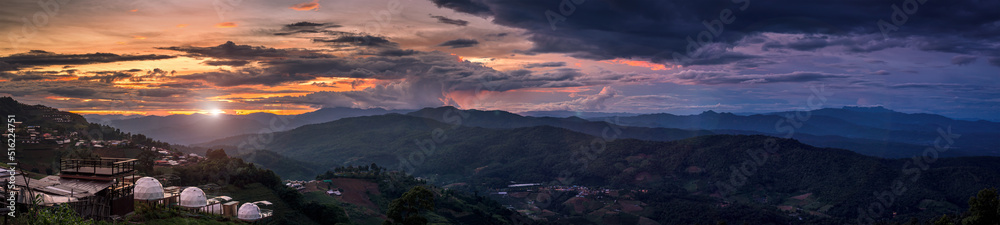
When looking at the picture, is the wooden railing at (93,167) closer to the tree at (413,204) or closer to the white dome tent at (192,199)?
the white dome tent at (192,199)

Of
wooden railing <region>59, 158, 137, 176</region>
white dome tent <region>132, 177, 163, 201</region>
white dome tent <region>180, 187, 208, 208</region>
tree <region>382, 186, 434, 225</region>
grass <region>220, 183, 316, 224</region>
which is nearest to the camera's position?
wooden railing <region>59, 158, 137, 176</region>

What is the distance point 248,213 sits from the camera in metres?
45.7

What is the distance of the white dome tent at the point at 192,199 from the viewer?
4044 centimetres

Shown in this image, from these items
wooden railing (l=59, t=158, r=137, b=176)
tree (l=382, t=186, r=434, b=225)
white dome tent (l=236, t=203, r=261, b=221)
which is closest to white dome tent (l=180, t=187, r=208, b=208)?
white dome tent (l=236, t=203, r=261, b=221)

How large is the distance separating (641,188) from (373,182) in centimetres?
10494

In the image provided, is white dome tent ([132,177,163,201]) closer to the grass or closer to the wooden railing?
the wooden railing

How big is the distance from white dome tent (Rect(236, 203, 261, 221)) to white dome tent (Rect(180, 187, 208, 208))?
4.00 meters

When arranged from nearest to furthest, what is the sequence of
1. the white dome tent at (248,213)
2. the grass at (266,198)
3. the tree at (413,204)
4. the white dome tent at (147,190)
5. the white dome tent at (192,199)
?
the white dome tent at (147,190)
the white dome tent at (192,199)
the tree at (413,204)
the white dome tent at (248,213)
the grass at (266,198)

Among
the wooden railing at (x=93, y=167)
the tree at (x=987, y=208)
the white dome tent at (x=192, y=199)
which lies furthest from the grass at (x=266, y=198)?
the tree at (x=987, y=208)

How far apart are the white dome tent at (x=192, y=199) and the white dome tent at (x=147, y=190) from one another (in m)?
6.18

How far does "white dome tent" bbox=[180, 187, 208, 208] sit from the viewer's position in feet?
133

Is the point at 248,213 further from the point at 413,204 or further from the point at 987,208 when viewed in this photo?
the point at 987,208

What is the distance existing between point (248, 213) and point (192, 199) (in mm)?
5692

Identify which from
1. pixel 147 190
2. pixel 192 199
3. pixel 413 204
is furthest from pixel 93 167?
pixel 413 204
